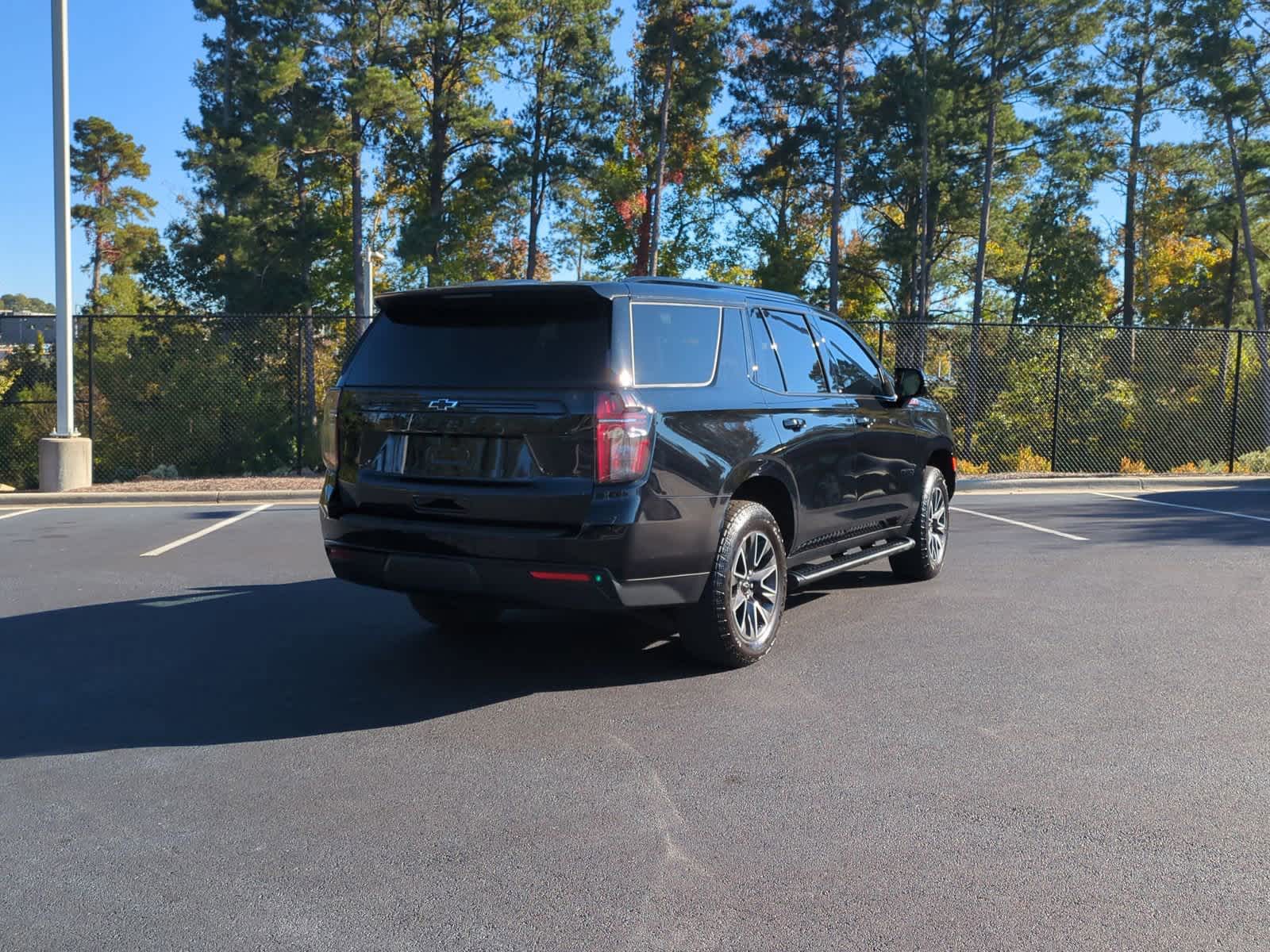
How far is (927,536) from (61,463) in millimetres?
11656

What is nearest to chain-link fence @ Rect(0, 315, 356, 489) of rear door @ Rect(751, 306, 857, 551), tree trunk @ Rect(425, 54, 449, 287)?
tree trunk @ Rect(425, 54, 449, 287)

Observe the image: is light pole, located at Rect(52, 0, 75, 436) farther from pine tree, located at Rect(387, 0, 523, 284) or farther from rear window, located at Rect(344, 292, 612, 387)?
pine tree, located at Rect(387, 0, 523, 284)

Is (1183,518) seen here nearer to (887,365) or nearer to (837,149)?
(887,365)

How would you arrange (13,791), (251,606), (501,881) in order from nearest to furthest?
(501,881) < (13,791) < (251,606)

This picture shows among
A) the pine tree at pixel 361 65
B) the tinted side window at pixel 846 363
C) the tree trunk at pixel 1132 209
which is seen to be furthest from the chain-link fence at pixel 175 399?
the tree trunk at pixel 1132 209

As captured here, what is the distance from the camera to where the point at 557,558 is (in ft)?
16.5

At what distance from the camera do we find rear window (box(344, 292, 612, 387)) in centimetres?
518

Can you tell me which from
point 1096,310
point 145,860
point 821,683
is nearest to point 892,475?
point 821,683

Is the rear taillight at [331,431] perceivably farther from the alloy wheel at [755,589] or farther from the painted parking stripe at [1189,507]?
the painted parking stripe at [1189,507]

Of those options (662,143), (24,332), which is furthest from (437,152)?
(24,332)

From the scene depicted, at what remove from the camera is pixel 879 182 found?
127 feet

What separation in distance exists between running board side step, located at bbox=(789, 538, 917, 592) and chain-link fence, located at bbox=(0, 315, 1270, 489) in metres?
12.1

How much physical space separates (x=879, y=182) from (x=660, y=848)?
37733 millimetres

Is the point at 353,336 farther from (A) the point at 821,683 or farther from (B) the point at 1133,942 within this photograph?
(B) the point at 1133,942
